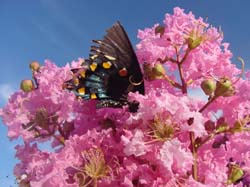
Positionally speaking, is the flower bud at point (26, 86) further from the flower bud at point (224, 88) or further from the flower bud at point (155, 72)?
the flower bud at point (224, 88)

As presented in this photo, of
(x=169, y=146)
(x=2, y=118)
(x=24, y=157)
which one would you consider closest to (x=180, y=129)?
(x=169, y=146)

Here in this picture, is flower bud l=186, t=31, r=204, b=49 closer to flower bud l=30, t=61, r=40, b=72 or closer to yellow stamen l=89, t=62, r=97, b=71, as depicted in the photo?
yellow stamen l=89, t=62, r=97, b=71

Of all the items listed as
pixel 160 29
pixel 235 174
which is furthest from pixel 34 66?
pixel 235 174

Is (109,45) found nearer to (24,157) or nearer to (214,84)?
(214,84)

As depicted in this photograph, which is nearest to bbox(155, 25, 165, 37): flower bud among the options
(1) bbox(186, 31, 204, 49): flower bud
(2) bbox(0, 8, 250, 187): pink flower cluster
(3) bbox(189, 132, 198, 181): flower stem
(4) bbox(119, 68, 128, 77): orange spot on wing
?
(2) bbox(0, 8, 250, 187): pink flower cluster

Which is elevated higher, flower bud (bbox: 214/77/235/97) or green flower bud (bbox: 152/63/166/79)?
green flower bud (bbox: 152/63/166/79)

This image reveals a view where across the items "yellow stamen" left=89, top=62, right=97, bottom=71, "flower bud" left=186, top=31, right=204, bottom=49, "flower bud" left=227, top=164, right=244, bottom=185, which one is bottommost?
"flower bud" left=227, top=164, right=244, bottom=185

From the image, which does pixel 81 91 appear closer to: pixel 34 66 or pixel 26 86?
pixel 26 86
